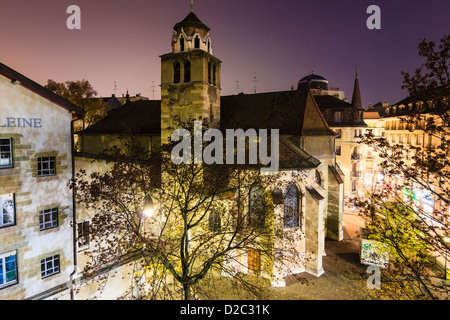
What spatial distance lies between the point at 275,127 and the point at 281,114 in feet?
4.60

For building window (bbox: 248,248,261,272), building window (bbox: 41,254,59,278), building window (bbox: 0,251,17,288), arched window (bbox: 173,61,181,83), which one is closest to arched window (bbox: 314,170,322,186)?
building window (bbox: 248,248,261,272)

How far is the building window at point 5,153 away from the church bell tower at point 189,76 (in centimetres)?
1161

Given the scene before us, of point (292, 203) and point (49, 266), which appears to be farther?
point (292, 203)

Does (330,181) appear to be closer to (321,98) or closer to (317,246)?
(317,246)

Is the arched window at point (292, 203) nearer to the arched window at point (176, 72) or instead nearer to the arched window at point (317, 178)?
the arched window at point (317, 178)

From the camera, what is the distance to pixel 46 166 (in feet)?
50.6

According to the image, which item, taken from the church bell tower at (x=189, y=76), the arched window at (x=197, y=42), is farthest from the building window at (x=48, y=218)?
the arched window at (x=197, y=42)

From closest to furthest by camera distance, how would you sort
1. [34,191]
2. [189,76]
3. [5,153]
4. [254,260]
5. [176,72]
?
1. [5,153]
2. [34,191]
3. [254,260]
4. [189,76]
5. [176,72]

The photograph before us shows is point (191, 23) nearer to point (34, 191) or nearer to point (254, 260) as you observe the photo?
point (34, 191)

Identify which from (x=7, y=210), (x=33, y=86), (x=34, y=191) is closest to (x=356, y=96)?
(x=33, y=86)

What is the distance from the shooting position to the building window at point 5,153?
45.2 feet

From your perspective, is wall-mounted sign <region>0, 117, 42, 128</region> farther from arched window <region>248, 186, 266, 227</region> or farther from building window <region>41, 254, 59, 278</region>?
arched window <region>248, 186, 266, 227</region>

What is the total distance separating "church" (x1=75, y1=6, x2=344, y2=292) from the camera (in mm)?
21656

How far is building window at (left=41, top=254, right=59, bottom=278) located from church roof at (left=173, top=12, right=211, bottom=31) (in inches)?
754
